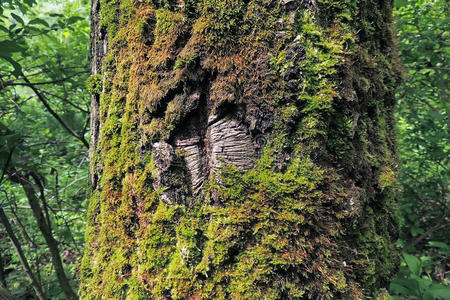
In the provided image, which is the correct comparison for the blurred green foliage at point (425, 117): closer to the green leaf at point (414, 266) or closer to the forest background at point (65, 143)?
the forest background at point (65, 143)

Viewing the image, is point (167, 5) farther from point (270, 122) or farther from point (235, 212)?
point (235, 212)

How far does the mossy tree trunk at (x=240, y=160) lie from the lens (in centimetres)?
88

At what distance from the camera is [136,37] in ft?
3.73

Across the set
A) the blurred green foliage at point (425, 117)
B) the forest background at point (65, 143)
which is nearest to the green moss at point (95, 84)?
the forest background at point (65, 143)

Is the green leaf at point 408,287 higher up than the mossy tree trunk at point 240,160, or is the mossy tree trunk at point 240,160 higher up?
the mossy tree trunk at point 240,160

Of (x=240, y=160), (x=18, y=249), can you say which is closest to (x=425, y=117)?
(x=240, y=160)

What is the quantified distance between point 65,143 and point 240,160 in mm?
3487

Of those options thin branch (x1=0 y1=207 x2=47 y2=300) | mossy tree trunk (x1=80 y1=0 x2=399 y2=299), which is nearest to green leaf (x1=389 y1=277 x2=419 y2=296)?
mossy tree trunk (x1=80 y1=0 x2=399 y2=299)

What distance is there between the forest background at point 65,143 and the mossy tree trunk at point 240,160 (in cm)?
185

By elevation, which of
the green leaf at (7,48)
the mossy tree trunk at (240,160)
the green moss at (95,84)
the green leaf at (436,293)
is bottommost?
the green leaf at (436,293)

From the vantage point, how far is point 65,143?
11.4 feet

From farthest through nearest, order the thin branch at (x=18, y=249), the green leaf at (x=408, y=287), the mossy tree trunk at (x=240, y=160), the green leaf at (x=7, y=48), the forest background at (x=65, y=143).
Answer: the forest background at (x=65, y=143) < the thin branch at (x=18, y=249) < the green leaf at (x=408, y=287) < the green leaf at (x=7, y=48) < the mossy tree trunk at (x=240, y=160)

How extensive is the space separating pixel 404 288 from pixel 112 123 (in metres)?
2.37

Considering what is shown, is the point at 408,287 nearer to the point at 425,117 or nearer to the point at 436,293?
the point at 436,293
